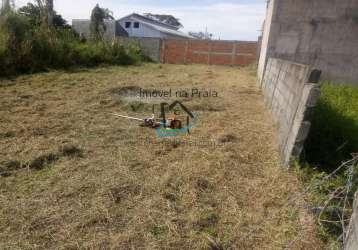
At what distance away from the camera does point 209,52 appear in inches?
580

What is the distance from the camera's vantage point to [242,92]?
6473 mm

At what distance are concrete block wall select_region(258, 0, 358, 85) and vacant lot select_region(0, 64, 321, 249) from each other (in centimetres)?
378

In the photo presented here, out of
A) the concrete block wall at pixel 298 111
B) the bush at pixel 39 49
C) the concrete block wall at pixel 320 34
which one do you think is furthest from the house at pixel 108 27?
the concrete block wall at pixel 298 111

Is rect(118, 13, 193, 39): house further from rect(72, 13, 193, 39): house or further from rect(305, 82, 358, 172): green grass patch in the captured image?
rect(305, 82, 358, 172): green grass patch

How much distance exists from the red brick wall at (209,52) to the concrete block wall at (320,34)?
699cm

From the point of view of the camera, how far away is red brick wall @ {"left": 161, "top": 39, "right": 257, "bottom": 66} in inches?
567

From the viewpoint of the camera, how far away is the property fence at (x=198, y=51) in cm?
1440

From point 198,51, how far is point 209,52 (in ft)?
2.02

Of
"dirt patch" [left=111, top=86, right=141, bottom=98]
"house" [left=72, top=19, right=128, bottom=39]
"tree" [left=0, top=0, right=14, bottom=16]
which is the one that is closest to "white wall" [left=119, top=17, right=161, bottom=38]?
"house" [left=72, top=19, right=128, bottom=39]

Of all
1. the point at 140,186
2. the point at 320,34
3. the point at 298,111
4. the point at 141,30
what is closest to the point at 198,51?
the point at 320,34

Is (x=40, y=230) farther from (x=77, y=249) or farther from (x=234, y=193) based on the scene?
(x=234, y=193)

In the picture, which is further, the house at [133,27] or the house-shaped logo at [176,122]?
the house at [133,27]

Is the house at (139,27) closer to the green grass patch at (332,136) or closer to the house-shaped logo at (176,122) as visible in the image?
the house-shaped logo at (176,122)

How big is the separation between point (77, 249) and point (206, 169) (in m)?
1.32
